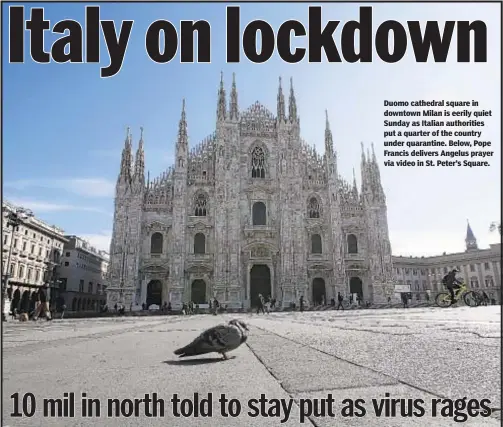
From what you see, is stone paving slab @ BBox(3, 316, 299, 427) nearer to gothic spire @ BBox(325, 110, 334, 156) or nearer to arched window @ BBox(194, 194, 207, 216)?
arched window @ BBox(194, 194, 207, 216)

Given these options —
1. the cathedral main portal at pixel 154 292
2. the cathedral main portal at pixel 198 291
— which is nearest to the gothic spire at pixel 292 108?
the cathedral main portal at pixel 198 291

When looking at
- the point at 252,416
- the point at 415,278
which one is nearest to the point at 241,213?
the point at 252,416

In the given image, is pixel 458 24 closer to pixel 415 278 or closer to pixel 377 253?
pixel 377 253

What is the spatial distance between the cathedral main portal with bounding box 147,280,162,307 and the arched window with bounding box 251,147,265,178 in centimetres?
1221

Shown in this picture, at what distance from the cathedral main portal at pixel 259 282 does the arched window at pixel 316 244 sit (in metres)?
4.29

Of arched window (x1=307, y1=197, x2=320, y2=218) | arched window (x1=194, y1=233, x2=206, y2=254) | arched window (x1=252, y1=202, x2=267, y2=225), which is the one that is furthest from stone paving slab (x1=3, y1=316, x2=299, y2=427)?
arched window (x1=307, y1=197, x2=320, y2=218)

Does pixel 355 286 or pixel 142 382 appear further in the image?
pixel 355 286

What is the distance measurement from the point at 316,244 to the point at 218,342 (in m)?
29.4

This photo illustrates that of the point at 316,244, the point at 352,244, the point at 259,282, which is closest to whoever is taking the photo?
the point at 259,282

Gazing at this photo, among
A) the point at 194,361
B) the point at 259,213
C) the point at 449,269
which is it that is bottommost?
the point at 449,269

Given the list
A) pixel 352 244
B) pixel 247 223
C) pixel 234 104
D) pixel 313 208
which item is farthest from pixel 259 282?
pixel 234 104

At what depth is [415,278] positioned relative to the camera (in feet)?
191

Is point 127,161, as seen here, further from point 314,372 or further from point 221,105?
point 314,372

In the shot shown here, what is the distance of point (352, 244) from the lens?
32188 millimetres
